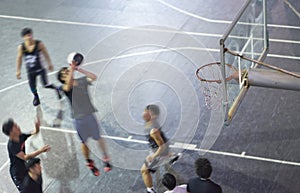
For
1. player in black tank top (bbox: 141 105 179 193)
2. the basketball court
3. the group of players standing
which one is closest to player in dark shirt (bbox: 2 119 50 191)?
the group of players standing

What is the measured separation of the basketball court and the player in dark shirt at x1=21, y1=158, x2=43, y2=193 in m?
1.06

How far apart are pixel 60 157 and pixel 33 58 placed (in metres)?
1.90

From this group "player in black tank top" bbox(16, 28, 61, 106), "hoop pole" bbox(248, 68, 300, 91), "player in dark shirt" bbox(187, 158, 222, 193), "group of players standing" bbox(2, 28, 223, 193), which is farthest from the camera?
"player in black tank top" bbox(16, 28, 61, 106)

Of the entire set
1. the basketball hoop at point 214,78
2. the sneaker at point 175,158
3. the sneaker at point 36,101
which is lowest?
the sneaker at point 175,158

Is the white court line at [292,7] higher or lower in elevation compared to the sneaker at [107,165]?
lower

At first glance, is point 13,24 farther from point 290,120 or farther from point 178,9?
point 290,120

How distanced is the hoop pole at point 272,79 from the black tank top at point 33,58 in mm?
4485

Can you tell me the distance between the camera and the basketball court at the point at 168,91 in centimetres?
910

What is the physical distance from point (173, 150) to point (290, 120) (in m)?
2.18

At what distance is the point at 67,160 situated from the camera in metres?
10.0

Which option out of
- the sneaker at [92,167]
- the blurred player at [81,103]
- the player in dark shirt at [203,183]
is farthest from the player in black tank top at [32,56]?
the player in dark shirt at [203,183]

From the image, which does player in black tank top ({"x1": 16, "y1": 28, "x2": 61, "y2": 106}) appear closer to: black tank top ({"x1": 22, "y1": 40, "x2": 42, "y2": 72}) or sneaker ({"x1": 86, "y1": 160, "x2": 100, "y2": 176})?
black tank top ({"x1": 22, "y1": 40, "x2": 42, "y2": 72})

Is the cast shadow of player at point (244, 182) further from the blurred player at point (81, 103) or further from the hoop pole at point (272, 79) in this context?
the hoop pole at point (272, 79)

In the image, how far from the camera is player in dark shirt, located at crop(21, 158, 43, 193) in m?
8.25
